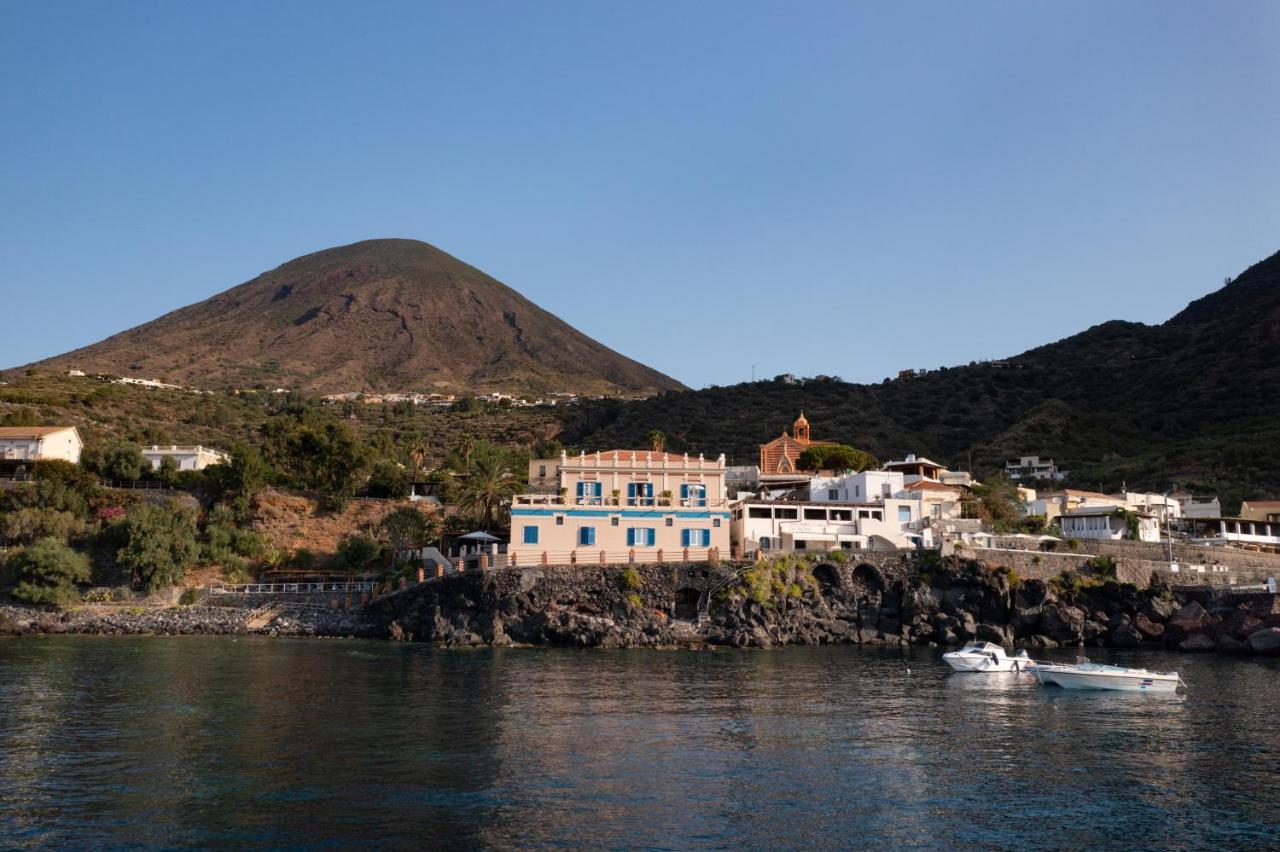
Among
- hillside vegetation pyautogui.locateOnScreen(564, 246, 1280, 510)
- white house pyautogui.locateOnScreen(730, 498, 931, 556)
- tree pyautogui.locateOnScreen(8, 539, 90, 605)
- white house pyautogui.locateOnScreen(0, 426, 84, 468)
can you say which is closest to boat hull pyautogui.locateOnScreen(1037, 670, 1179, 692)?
white house pyautogui.locateOnScreen(730, 498, 931, 556)

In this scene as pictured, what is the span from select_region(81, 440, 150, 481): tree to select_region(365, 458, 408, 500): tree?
1868cm

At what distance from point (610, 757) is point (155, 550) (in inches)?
1969

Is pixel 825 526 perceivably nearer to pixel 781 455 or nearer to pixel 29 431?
pixel 781 455

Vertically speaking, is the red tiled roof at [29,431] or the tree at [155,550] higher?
the red tiled roof at [29,431]

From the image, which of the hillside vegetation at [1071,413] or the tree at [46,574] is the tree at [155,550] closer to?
the tree at [46,574]

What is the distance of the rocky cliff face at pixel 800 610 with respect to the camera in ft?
188

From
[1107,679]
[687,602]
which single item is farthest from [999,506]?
[1107,679]

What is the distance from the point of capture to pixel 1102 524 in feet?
257

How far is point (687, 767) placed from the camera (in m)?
27.0

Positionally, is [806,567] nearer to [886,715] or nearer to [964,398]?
[886,715]

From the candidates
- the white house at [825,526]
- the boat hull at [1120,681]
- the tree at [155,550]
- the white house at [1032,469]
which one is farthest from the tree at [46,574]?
the white house at [1032,469]

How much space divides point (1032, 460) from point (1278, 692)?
87.7m

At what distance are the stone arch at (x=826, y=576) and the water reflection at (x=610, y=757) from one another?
1439 centimetres

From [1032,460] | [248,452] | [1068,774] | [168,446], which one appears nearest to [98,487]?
[248,452]
